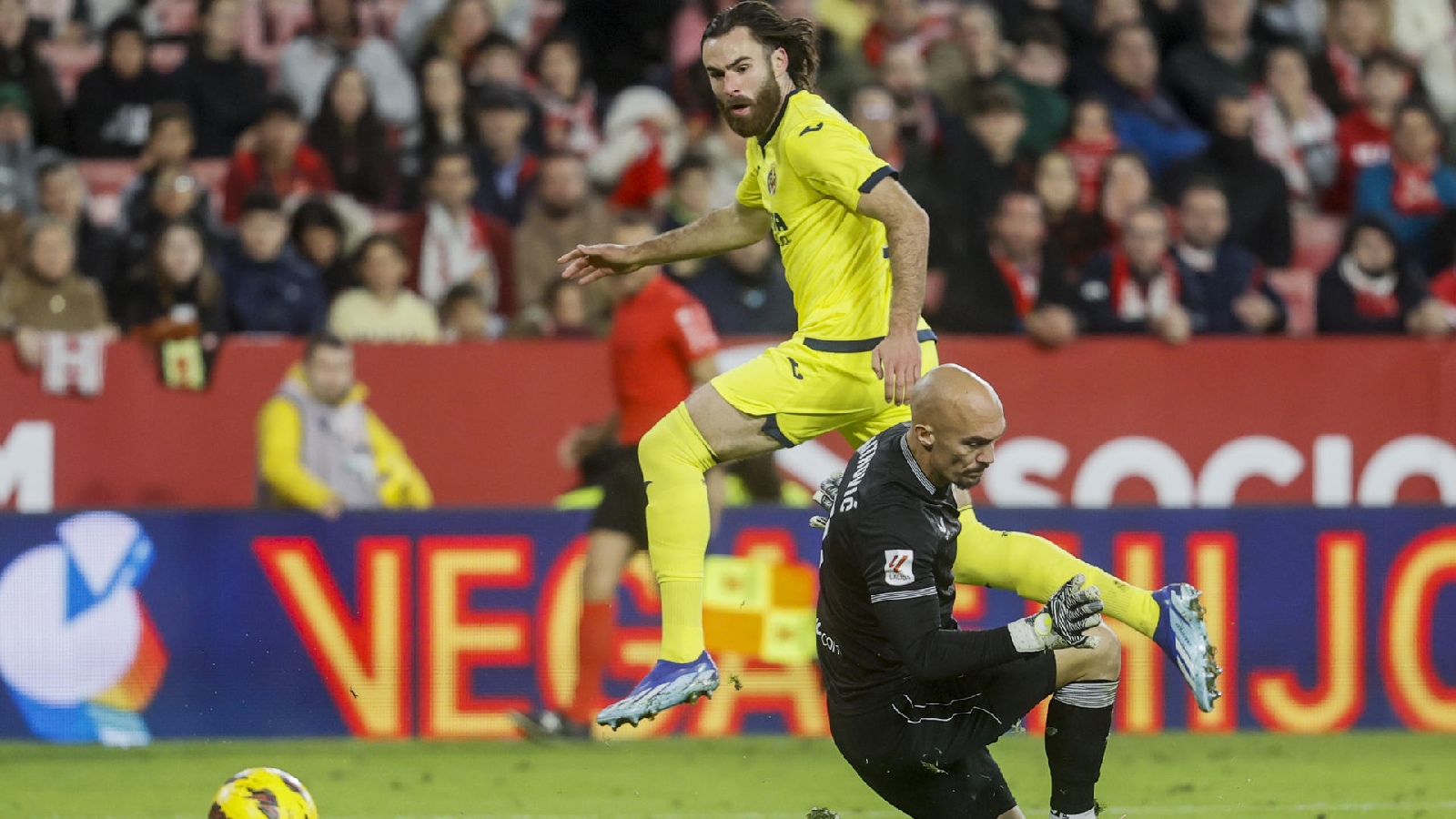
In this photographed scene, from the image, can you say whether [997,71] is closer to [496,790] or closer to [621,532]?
[621,532]

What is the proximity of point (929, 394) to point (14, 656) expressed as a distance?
5.23 metres

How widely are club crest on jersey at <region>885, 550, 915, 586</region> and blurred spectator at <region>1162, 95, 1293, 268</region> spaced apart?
781cm

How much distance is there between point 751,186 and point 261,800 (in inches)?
Result: 93.3

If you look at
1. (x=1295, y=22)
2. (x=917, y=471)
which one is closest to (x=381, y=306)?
(x=917, y=471)

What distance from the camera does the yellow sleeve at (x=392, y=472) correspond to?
10.5 m

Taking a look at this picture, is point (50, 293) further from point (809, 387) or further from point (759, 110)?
point (809, 387)

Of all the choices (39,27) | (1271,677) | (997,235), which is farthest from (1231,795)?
(39,27)

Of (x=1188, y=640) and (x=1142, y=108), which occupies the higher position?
(x=1142, y=108)

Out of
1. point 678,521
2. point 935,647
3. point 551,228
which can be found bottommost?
point 935,647

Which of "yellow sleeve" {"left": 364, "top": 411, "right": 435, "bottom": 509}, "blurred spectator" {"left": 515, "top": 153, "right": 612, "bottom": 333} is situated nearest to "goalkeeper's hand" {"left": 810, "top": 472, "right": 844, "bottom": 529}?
"yellow sleeve" {"left": 364, "top": 411, "right": 435, "bottom": 509}

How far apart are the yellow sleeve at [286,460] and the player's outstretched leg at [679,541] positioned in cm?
375

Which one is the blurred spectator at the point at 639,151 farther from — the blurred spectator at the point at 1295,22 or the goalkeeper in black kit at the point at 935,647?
the goalkeeper in black kit at the point at 935,647

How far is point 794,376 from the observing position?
20.9ft

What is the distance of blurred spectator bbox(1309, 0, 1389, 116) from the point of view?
570 inches
